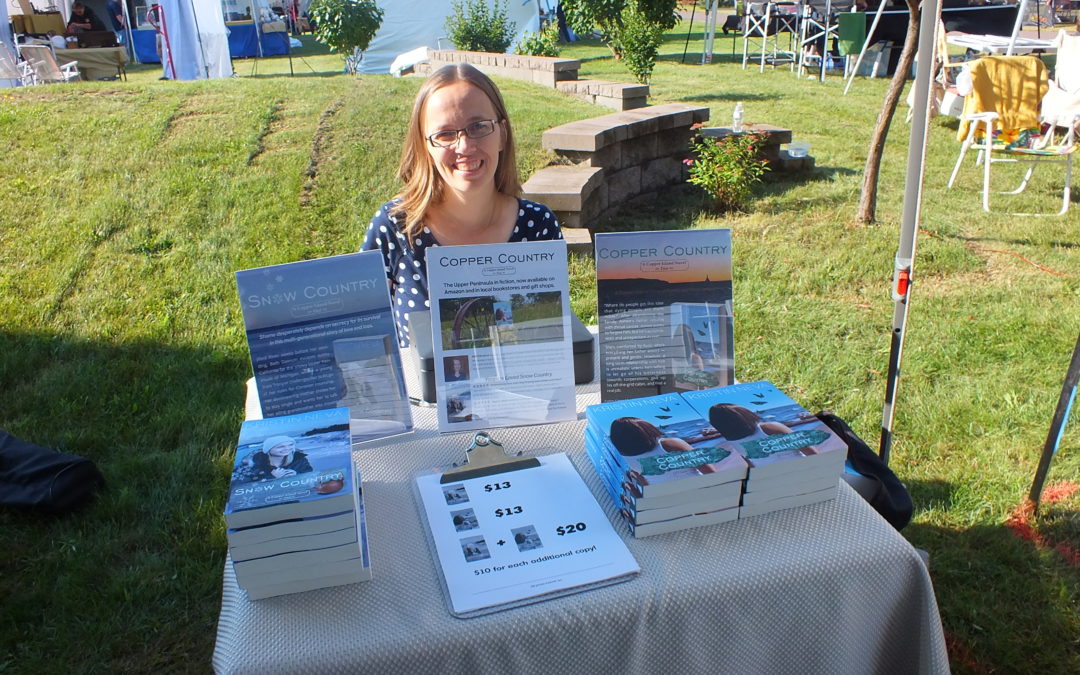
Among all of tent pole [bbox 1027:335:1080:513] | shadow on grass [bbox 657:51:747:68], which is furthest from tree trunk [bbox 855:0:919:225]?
shadow on grass [bbox 657:51:747:68]

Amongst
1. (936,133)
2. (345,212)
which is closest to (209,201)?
(345,212)

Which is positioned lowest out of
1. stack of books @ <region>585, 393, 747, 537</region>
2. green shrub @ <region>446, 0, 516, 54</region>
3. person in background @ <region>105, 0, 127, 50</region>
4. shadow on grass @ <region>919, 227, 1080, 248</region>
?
shadow on grass @ <region>919, 227, 1080, 248</region>

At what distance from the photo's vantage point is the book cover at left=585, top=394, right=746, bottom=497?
103cm

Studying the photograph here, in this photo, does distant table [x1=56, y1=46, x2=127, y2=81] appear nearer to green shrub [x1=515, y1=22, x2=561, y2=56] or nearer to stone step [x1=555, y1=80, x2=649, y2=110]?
green shrub [x1=515, y1=22, x2=561, y2=56]

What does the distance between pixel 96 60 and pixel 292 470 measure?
1441 centimetres

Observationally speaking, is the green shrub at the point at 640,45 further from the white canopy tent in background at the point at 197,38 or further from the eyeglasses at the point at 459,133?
the eyeglasses at the point at 459,133

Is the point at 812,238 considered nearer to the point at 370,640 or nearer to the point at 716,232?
the point at 716,232

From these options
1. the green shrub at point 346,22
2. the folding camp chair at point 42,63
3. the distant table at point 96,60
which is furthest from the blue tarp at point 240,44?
the green shrub at point 346,22

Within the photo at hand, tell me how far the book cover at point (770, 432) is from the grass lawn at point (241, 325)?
0.56 metres

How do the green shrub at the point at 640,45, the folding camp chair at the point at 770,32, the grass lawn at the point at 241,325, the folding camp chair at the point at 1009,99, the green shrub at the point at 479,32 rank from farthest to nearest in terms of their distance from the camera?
the folding camp chair at the point at 770,32 < the green shrub at the point at 479,32 < the green shrub at the point at 640,45 < the folding camp chair at the point at 1009,99 < the grass lawn at the point at 241,325

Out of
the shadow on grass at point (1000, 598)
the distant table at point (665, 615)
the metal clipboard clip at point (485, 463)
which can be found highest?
the metal clipboard clip at point (485, 463)

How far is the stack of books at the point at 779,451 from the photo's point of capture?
108 centimetres

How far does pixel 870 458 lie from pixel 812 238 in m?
3.36

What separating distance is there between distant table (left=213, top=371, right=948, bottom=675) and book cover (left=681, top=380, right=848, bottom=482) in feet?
0.31
